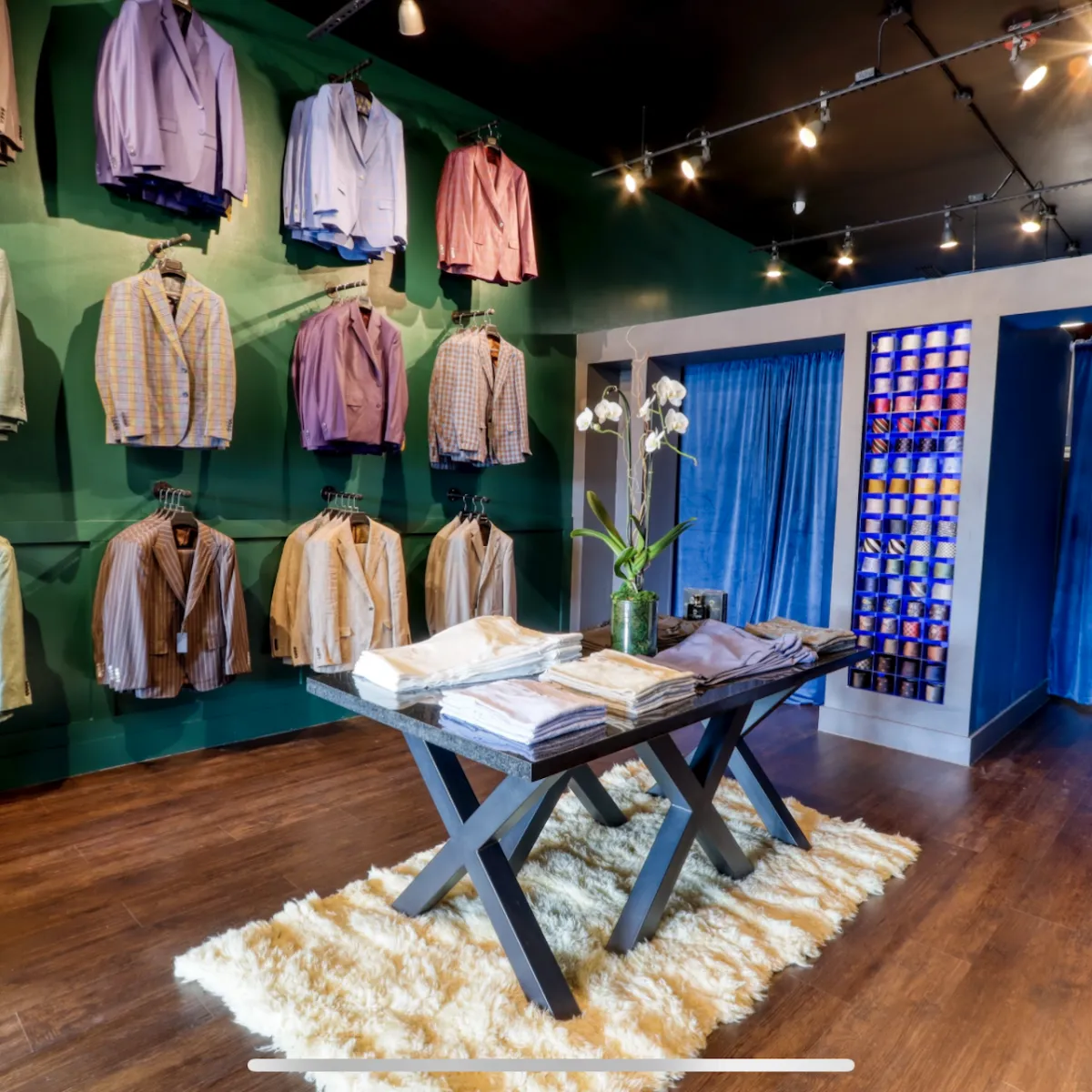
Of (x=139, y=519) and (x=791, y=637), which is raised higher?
(x=139, y=519)

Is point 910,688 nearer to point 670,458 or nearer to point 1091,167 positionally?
point 670,458

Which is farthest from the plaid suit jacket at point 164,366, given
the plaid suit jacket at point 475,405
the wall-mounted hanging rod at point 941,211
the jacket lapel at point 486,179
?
the wall-mounted hanging rod at point 941,211

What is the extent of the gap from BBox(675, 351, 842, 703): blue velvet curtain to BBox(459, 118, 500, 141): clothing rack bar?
176cm

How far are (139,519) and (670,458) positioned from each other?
2.97m

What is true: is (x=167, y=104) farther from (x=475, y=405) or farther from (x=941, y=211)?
(x=941, y=211)

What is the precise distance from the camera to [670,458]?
4.64 meters

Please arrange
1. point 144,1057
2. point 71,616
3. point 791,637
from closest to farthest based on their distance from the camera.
→ point 144,1057, point 791,637, point 71,616

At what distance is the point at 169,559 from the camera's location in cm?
288

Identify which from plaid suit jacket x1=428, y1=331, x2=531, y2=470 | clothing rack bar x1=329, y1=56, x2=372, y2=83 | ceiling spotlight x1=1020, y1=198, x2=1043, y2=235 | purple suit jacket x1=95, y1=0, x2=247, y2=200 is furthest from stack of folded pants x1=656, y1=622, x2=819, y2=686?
Result: ceiling spotlight x1=1020, y1=198, x2=1043, y2=235

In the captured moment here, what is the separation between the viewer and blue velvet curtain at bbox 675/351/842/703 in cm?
411

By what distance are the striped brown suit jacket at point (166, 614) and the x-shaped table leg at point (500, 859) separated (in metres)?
1.57

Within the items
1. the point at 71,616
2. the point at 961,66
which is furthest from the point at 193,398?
the point at 961,66

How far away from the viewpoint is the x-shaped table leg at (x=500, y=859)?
1.61 m

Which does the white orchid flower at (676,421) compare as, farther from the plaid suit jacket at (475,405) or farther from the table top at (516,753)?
the plaid suit jacket at (475,405)
